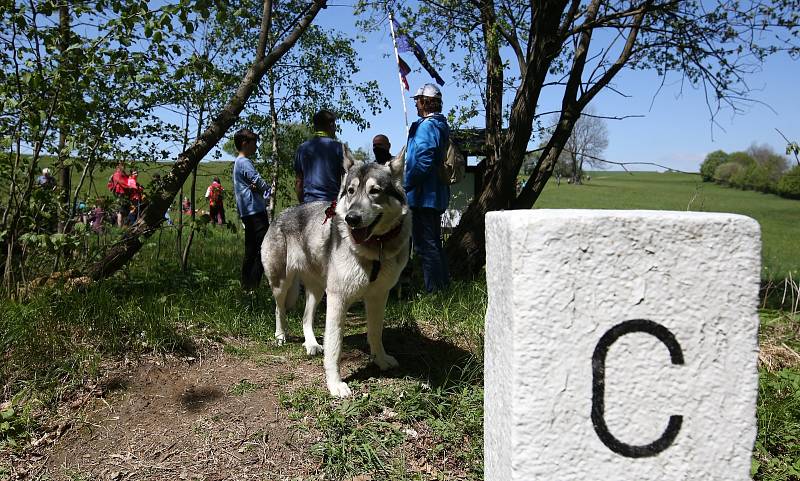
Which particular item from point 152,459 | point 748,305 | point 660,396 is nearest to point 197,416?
point 152,459

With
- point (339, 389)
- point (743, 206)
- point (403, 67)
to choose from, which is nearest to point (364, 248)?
point (339, 389)

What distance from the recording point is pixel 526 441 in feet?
4.99

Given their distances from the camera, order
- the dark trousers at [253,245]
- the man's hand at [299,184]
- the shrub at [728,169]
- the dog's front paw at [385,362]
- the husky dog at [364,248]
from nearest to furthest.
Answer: the husky dog at [364,248] < the dog's front paw at [385,362] < the man's hand at [299,184] < the dark trousers at [253,245] < the shrub at [728,169]

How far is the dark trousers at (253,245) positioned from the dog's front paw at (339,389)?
3.04m

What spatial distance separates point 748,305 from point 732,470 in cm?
52

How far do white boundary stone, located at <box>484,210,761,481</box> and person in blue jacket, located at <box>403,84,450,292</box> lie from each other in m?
3.66

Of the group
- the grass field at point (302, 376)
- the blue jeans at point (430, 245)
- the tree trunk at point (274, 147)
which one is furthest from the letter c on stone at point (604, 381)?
the tree trunk at point (274, 147)

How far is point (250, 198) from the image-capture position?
20.0 ft

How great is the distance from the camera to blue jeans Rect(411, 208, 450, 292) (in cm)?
548

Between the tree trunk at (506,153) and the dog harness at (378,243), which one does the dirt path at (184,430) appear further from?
the tree trunk at (506,153)

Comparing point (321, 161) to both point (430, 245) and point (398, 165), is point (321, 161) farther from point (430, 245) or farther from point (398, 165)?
point (398, 165)

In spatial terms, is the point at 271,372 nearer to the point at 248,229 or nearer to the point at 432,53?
the point at 248,229

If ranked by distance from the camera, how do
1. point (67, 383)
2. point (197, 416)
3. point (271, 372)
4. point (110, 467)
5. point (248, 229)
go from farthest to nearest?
→ point (248, 229) → point (271, 372) → point (67, 383) → point (197, 416) → point (110, 467)

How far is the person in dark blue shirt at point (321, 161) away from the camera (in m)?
5.36
